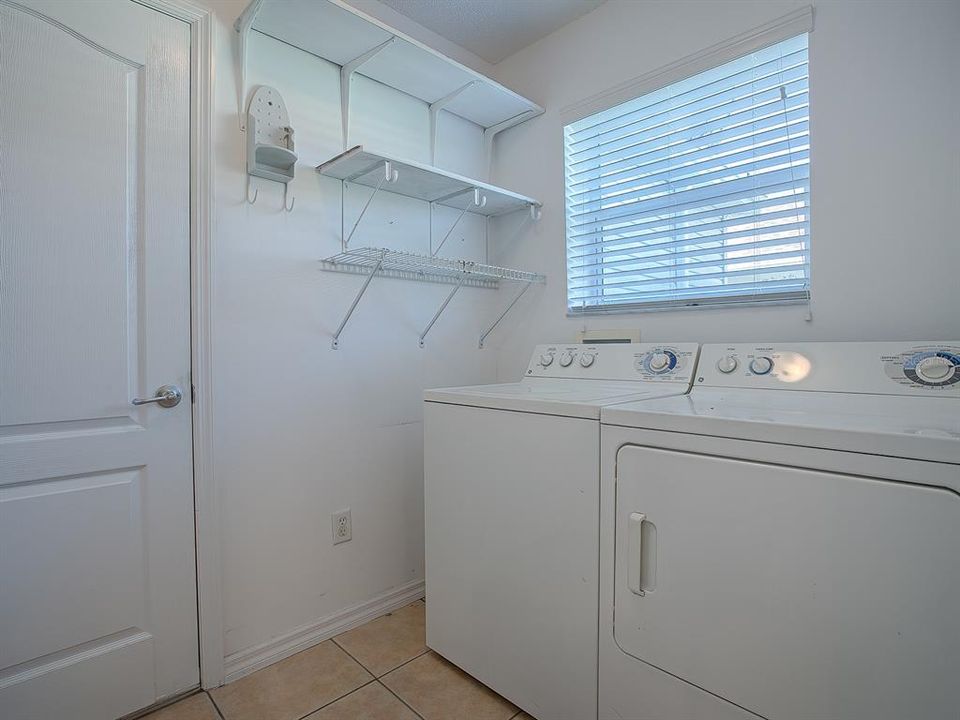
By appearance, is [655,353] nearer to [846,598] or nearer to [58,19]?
[846,598]

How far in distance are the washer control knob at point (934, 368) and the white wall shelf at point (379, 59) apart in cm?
175

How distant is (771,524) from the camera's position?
3.18 ft

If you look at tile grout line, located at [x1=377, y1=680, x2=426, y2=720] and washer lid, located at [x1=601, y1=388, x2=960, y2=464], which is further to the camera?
tile grout line, located at [x1=377, y1=680, x2=426, y2=720]

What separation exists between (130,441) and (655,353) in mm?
1695

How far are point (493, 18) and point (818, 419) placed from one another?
2064mm

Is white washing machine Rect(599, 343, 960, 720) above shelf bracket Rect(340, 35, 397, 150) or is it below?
below

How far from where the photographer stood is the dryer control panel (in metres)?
1.22

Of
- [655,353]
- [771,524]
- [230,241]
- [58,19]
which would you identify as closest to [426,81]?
[230,241]

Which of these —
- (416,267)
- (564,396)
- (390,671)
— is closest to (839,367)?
(564,396)

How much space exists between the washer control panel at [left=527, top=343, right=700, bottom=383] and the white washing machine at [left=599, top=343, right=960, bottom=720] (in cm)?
31

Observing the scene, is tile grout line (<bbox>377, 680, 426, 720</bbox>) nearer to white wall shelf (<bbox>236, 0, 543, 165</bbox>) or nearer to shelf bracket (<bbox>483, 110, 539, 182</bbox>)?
white wall shelf (<bbox>236, 0, 543, 165</bbox>)

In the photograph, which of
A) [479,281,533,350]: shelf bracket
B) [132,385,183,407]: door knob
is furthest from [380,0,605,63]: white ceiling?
[132,385,183,407]: door knob

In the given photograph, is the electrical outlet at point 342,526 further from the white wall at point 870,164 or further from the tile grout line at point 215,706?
the white wall at point 870,164

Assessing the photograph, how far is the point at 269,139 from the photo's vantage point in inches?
65.7
